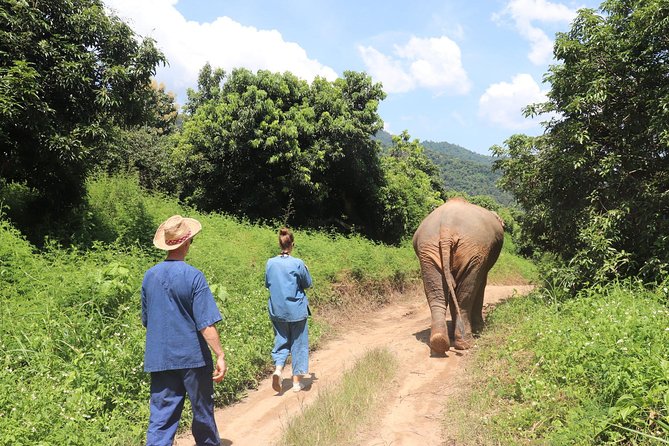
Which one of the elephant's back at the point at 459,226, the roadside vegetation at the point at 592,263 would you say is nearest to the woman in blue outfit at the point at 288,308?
the roadside vegetation at the point at 592,263

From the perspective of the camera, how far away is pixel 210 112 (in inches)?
653

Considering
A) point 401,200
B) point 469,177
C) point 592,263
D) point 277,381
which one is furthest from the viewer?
point 469,177

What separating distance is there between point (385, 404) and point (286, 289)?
5.32 feet

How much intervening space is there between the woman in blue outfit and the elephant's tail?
2319 millimetres

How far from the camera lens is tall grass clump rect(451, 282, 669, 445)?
336 centimetres

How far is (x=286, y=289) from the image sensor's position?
541 centimetres

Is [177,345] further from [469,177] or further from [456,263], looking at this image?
[469,177]

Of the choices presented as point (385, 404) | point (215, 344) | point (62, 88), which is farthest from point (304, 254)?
point (215, 344)

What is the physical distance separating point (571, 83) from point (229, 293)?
21.0 feet

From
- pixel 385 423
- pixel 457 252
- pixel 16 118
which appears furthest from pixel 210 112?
pixel 385 423

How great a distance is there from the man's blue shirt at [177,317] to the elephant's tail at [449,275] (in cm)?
424

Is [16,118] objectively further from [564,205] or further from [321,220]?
[321,220]

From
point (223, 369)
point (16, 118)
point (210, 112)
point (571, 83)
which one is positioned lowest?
point (223, 369)

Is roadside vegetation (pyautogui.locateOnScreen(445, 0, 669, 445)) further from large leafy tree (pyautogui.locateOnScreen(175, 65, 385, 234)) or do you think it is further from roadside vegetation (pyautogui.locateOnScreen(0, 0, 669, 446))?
large leafy tree (pyautogui.locateOnScreen(175, 65, 385, 234))
